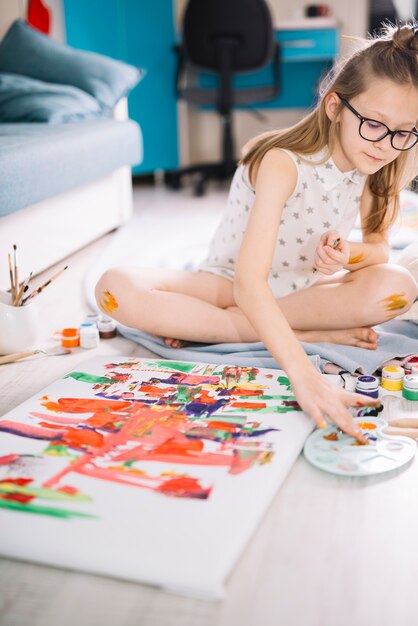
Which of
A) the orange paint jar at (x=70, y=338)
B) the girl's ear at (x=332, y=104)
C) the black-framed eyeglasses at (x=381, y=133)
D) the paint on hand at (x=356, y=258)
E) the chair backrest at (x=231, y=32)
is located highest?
the chair backrest at (x=231, y=32)

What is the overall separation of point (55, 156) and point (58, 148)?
3 cm

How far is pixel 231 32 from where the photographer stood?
2.99 m

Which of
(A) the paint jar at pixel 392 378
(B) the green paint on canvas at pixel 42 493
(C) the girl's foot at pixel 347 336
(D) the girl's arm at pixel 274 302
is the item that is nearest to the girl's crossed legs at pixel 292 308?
(C) the girl's foot at pixel 347 336

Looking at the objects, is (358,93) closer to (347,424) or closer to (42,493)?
(347,424)

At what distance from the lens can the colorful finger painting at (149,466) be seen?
26.6 inches

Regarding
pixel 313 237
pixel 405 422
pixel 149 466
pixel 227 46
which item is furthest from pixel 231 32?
pixel 149 466

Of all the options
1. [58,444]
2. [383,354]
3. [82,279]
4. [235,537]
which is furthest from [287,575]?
[82,279]

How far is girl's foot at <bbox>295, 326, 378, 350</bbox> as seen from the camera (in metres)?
1.23

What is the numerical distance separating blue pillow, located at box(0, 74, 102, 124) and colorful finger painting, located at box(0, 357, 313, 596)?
1286 mm

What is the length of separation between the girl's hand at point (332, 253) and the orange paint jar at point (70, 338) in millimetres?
485

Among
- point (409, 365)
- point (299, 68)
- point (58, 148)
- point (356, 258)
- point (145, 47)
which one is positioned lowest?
point (409, 365)

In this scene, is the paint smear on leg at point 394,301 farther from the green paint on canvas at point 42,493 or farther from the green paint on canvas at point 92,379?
the green paint on canvas at point 42,493

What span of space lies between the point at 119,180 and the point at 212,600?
2004 mm

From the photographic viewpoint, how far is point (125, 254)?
2053 millimetres
